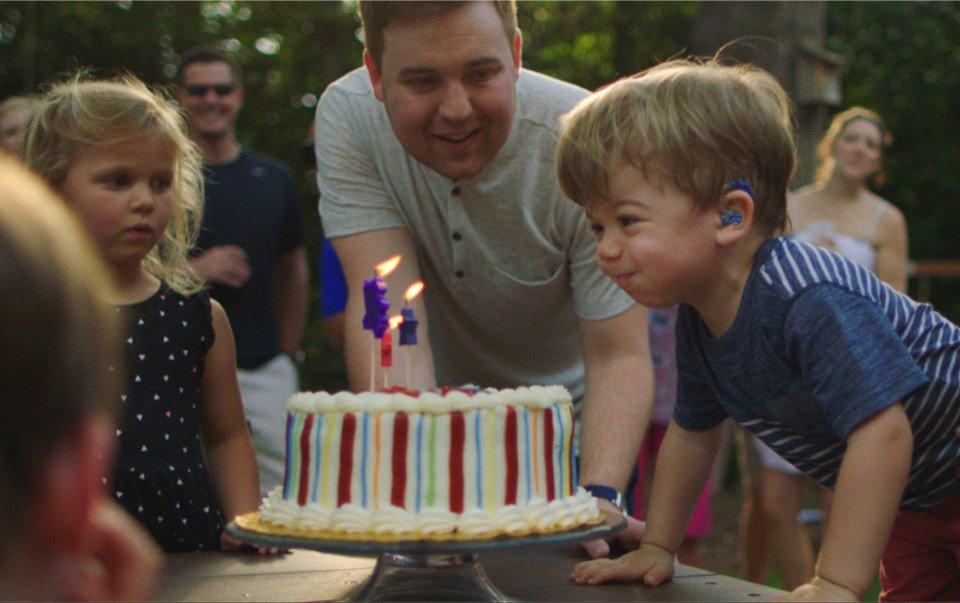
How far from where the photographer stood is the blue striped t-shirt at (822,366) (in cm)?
194

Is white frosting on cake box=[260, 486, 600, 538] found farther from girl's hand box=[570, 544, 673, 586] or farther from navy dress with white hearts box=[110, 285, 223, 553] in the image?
navy dress with white hearts box=[110, 285, 223, 553]

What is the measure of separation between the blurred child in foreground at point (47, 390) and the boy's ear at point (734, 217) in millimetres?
1533

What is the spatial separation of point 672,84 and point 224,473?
1.58 meters

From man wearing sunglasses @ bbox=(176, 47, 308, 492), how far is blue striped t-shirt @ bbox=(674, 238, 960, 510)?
3.47m

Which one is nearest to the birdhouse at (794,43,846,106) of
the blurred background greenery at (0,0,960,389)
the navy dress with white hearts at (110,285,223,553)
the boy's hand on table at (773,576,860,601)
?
the blurred background greenery at (0,0,960,389)

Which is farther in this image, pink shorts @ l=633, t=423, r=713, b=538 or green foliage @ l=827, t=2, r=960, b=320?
green foliage @ l=827, t=2, r=960, b=320

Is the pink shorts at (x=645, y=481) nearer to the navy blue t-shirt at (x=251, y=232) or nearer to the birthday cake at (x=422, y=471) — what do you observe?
the navy blue t-shirt at (x=251, y=232)

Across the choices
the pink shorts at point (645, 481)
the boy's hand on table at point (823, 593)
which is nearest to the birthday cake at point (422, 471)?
the boy's hand on table at point (823, 593)

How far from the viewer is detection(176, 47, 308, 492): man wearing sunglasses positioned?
18.4ft

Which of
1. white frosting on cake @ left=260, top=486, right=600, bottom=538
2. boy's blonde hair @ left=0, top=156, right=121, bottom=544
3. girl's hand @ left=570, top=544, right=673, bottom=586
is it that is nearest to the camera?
boy's blonde hair @ left=0, top=156, right=121, bottom=544

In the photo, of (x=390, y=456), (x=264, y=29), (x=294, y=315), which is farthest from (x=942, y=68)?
(x=390, y=456)

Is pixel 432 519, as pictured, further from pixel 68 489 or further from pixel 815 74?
pixel 815 74

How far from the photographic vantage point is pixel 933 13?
48.6ft

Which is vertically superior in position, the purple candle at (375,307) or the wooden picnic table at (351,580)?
the purple candle at (375,307)
